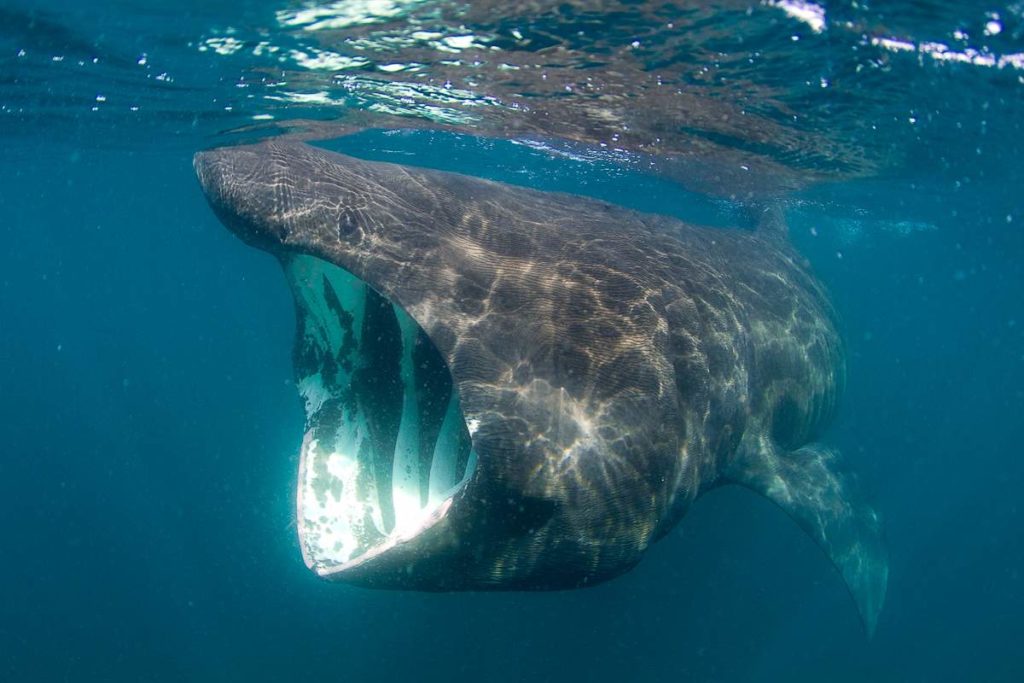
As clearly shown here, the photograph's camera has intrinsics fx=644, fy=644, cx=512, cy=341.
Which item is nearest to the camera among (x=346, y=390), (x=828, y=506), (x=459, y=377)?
(x=459, y=377)

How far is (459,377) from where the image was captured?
341 cm

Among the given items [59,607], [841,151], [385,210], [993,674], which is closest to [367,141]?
[841,151]

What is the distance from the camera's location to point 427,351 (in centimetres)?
475

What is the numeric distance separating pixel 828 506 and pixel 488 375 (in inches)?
175

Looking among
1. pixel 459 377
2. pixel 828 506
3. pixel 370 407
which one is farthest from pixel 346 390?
pixel 828 506

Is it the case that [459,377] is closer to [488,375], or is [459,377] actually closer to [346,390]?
[488,375]

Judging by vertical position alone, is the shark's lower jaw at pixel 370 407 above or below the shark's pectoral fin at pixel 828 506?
above

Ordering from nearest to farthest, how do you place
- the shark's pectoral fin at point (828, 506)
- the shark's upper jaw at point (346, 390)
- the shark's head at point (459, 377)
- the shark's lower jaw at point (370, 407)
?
the shark's head at point (459, 377)
the shark's upper jaw at point (346, 390)
the shark's lower jaw at point (370, 407)
the shark's pectoral fin at point (828, 506)

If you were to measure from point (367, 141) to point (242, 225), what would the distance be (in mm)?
14749

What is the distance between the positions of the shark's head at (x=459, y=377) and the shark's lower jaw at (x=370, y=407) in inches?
0.5

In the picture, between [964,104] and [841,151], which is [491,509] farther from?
[841,151]

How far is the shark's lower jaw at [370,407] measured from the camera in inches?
167

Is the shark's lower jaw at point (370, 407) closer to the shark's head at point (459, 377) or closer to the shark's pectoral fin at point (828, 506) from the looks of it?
the shark's head at point (459, 377)

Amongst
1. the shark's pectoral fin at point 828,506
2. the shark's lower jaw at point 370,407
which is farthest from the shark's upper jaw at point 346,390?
the shark's pectoral fin at point 828,506
